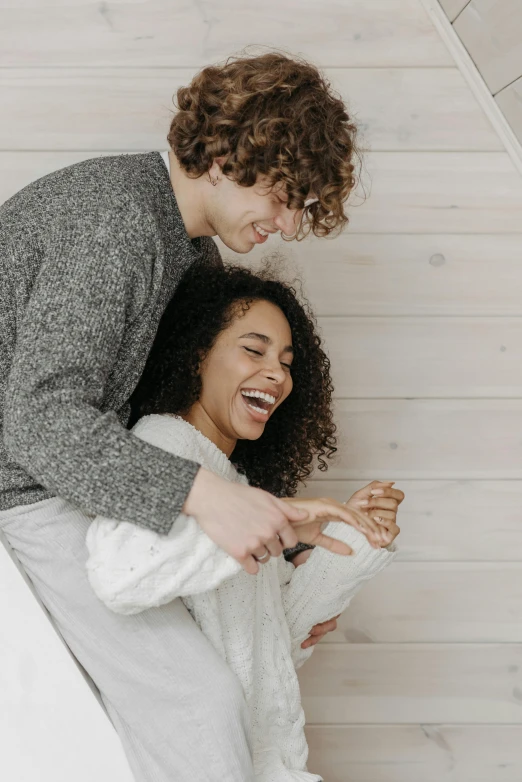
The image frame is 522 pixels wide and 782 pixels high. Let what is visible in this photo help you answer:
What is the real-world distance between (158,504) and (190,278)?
0.58m


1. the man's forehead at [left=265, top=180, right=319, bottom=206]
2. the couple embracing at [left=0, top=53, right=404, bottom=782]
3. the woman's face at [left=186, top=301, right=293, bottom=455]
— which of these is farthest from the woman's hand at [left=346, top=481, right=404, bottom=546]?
the man's forehead at [left=265, top=180, right=319, bottom=206]

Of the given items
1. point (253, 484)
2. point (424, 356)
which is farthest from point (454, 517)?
point (253, 484)

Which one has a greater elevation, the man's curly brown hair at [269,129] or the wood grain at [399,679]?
the man's curly brown hair at [269,129]

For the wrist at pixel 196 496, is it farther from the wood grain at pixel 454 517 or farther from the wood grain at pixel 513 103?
the wood grain at pixel 513 103

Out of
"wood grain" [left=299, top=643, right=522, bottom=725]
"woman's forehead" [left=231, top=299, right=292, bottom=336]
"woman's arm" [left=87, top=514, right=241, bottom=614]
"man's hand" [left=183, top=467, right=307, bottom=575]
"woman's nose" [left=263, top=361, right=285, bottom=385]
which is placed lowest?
"wood grain" [left=299, top=643, right=522, bottom=725]

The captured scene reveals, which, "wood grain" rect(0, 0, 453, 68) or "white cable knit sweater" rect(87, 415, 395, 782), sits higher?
"wood grain" rect(0, 0, 453, 68)

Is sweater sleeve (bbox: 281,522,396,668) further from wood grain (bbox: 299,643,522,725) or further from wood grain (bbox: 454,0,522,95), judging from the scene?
wood grain (bbox: 454,0,522,95)

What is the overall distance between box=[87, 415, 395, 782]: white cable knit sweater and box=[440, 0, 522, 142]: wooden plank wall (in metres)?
0.86

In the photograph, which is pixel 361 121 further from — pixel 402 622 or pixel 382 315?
pixel 402 622

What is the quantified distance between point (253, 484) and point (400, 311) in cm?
47

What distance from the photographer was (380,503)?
120cm

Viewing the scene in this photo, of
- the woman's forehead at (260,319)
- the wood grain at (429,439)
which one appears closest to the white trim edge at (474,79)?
the wood grain at (429,439)

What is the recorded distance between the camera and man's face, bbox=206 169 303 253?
1.11 meters

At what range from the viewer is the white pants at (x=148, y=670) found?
960 mm
